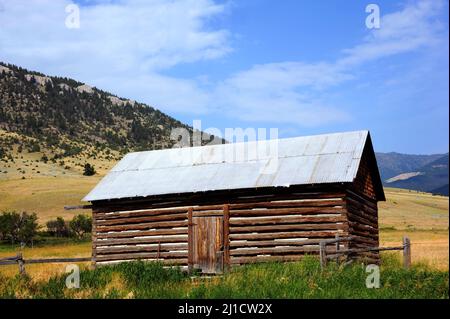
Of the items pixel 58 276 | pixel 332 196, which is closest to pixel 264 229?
pixel 332 196

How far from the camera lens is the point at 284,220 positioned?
688 inches

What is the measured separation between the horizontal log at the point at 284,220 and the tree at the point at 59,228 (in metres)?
28.5

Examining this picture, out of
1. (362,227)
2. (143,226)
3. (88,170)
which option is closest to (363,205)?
(362,227)

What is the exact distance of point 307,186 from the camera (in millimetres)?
17234

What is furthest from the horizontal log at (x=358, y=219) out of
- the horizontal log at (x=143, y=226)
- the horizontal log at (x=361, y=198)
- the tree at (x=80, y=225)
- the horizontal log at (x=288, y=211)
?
the tree at (x=80, y=225)

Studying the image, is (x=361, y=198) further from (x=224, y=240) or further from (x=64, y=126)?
(x=64, y=126)

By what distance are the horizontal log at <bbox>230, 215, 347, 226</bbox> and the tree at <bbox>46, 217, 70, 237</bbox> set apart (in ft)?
93.6

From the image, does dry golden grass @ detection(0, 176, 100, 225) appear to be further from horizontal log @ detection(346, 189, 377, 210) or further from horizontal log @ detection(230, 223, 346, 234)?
horizontal log @ detection(346, 189, 377, 210)

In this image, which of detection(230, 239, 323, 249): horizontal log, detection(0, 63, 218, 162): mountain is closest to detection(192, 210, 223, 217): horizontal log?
detection(230, 239, 323, 249): horizontal log

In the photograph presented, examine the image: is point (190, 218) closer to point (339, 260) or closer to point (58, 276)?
point (339, 260)

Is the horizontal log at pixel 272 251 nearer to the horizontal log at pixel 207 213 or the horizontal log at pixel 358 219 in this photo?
the horizontal log at pixel 207 213

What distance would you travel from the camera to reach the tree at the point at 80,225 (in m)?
43.0

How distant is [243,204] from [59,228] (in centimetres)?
2932

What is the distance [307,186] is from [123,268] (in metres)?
6.30
